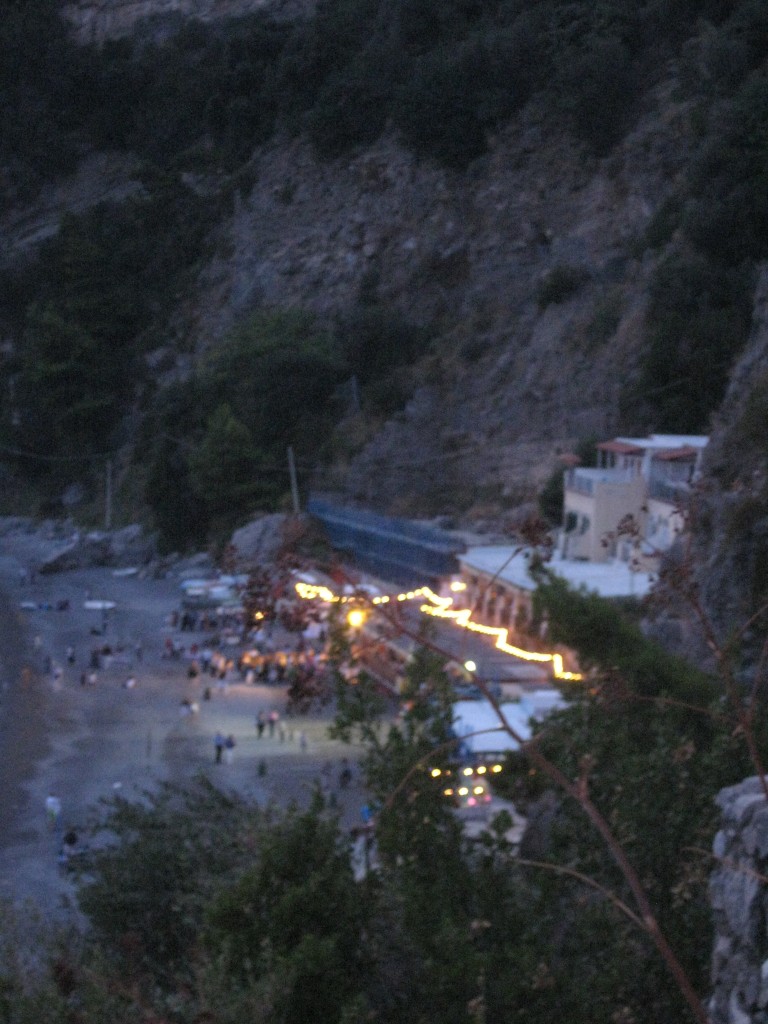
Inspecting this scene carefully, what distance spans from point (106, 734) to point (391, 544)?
27.2 feet

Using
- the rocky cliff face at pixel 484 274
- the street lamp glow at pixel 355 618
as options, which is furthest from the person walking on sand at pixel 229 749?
the street lamp glow at pixel 355 618

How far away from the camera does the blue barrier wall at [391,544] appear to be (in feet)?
80.1

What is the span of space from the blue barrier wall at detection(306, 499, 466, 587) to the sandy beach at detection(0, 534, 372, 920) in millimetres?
3333

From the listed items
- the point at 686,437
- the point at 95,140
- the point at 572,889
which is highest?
the point at 95,140

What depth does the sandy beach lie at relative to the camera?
14823 millimetres

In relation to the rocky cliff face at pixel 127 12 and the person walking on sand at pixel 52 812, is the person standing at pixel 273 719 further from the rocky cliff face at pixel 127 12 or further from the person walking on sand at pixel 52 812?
the rocky cliff face at pixel 127 12

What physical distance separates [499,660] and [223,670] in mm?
7133

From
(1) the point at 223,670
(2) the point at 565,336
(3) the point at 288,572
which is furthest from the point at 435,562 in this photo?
(3) the point at 288,572

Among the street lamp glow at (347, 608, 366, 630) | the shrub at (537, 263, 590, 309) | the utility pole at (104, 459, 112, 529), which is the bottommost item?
the utility pole at (104, 459, 112, 529)

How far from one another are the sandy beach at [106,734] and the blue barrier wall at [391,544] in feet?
10.9

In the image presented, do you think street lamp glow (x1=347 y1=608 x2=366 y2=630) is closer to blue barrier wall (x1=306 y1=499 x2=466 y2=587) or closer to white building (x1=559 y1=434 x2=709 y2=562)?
white building (x1=559 y1=434 x2=709 y2=562)

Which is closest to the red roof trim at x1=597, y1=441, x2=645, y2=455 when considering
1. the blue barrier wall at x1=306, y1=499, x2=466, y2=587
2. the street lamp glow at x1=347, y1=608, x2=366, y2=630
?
the blue barrier wall at x1=306, y1=499, x2=466, y2=587

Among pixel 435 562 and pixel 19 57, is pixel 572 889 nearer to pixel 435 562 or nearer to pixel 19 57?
pixel 435 562

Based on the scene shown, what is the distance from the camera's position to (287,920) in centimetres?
609
